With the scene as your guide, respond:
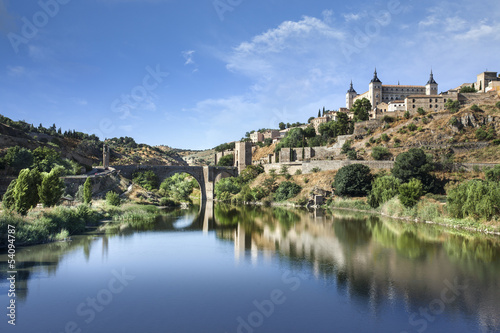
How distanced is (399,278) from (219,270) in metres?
6.65

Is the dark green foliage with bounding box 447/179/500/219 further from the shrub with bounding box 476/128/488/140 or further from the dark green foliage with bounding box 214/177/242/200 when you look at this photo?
the dark green foliage with bounding box 214/177/242/200

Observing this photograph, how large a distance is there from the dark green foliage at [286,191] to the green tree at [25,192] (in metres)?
29.8

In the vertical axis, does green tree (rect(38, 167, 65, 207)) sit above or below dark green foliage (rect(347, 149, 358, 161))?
below

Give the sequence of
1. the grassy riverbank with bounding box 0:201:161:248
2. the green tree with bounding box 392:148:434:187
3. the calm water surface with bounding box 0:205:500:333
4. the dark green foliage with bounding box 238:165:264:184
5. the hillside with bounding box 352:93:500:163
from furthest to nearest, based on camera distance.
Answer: the dark green foliage with bounding box 238:165:264:184, the hillside with bounding box 352:93:500:163, the green tree with bounding box 392:148:434:187, the grassy riverbank with bounding box 0:201:161:248, the calm water surface with bounding box 0:205:500:333

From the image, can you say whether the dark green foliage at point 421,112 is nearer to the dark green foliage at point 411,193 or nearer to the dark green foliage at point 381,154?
the dark green foliage at point 381,154

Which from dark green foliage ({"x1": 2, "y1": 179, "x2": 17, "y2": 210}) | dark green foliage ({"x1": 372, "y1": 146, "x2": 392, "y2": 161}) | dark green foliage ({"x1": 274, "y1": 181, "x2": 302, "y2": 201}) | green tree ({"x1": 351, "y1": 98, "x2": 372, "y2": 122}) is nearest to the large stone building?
green tree ({"x1": 351, "y1": 98, "x2": 372, "y2": 122})

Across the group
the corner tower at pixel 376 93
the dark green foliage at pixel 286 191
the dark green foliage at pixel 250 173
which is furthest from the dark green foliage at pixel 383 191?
the corner tower at pixel 376 93

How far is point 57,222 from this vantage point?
20875mm

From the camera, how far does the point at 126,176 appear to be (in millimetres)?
49656

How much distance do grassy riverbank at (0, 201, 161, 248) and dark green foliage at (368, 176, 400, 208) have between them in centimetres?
1975

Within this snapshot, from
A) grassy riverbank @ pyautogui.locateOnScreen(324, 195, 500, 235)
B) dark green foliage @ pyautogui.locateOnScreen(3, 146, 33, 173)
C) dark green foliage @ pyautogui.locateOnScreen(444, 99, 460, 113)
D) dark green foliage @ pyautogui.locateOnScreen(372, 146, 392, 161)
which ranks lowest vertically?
grassy riverbank @ pyautogui.locateOnScreen(324, 195, 500, 235)

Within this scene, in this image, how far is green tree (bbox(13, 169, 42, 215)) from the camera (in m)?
19.7

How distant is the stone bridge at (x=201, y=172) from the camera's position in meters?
52.0

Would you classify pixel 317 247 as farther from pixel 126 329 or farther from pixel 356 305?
pixel 126 329
